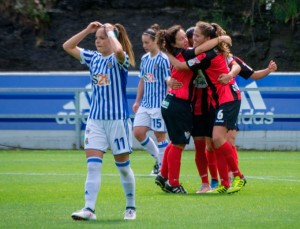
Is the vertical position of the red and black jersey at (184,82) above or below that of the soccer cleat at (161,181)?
above

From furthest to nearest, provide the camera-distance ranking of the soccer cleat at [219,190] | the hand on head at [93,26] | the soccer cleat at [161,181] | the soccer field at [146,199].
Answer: the soccer cleat at [161,181] < the soccer cleat at [219,190] < the hand on head at [93,26] < the soccer field at [146,199]

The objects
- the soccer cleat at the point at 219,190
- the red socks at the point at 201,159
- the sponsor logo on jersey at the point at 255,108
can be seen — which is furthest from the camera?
the sponsor logo on jersey at the point at 255,108

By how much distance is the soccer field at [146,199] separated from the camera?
997cm

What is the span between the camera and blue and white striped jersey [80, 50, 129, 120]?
10.4 meters

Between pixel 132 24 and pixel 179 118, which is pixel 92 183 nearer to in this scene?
pixel 179 118

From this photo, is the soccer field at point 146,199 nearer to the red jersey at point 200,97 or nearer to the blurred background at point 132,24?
the red jersey at point 200,97

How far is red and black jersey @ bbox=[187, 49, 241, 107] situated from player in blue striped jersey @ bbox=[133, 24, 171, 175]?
3178mm

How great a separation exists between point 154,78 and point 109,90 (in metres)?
5.99

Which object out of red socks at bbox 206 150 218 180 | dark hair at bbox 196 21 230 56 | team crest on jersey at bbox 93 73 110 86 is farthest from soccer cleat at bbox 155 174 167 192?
team crest on jersey at bbox 93 73 110 86

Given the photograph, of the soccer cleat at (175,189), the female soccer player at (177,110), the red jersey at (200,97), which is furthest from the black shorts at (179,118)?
the soccer cleat at (175,189)

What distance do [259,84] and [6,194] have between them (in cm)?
1074

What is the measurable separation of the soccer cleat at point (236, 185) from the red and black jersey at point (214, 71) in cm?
100

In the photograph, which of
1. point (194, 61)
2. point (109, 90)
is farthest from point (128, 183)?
point (194, 61)

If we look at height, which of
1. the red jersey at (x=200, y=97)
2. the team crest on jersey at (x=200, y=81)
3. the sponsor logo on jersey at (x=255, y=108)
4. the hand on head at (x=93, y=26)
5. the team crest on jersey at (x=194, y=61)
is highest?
the hand on head at (x=93, y=26)
